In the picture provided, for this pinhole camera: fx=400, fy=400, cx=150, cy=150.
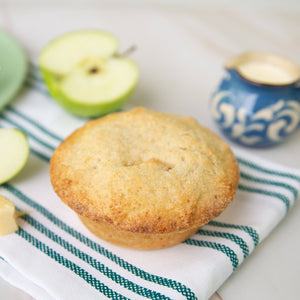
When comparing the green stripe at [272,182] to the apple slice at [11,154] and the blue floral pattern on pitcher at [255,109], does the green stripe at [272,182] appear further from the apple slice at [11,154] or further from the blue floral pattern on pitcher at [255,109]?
the apple slice at [11,154]

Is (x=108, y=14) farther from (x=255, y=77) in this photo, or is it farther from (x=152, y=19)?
(x=255, y=77)

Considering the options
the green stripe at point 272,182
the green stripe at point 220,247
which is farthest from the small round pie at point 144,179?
the green stripe at point 272,182

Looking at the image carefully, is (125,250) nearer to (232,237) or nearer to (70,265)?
(70,265)

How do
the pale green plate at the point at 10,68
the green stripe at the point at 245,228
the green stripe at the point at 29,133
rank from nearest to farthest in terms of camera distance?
the green stripe at the point at 245,228 < the green stripe at the point at 29,133 < the pale green plate at the point at 10,68

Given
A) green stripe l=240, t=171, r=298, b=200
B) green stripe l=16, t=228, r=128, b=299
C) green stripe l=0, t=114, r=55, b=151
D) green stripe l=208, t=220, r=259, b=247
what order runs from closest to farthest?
1. green stripe l=16, t=228, r=128, b=299
2. green stripe l=208, t=220, r=259, b=247
3. green stripe l=240, t=171, r=298, b=200
4. green stripe l=0, t=114, r=55, b=151

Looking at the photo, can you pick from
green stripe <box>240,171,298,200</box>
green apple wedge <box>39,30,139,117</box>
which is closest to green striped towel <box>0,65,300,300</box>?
green stripe <box>240,171,298,200</box>

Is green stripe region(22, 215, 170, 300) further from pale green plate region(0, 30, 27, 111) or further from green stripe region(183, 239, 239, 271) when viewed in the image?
pale green plate region(0, 30, 27, 111)
